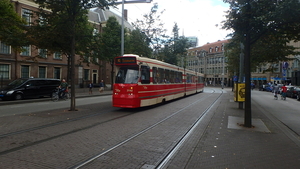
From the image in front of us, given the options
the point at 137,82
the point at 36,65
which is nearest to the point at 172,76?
the point at 137,82

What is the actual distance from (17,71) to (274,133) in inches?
1229

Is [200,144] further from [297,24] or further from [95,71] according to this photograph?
[95,71]

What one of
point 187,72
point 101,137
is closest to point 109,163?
point 101,137

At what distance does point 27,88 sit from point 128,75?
10.6 metres

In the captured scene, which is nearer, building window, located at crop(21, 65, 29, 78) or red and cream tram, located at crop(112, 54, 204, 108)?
red and cream tram, located at crop(112, 54, 204, 108)

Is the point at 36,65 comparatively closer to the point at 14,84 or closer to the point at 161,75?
the point at 14,84

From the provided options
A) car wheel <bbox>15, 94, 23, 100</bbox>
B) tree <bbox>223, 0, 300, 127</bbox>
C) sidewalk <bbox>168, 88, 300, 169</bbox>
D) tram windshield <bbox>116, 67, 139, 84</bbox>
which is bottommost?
sidewalk <bbox>168, 88, 300, 169</bbox>

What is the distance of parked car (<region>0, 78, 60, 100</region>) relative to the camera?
1617cm

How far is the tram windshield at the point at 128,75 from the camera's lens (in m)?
11.5

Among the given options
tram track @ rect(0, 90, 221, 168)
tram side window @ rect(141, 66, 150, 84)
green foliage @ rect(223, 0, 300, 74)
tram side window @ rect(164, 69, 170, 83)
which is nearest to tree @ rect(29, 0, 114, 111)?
tram side window @ rect(141, 66, 150, 84)

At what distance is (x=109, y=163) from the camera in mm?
4426

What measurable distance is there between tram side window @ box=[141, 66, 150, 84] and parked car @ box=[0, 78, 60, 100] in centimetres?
1103

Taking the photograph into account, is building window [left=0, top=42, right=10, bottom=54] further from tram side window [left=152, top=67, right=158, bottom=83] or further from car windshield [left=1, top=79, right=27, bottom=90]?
tram side window [left=152, top=67, right=158, bottom=83]

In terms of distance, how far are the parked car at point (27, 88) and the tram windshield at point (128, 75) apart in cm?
988
